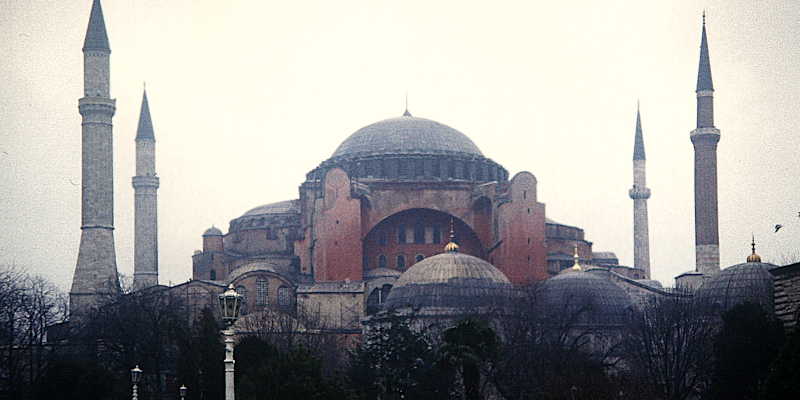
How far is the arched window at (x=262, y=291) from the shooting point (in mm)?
43469

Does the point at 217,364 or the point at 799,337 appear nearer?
the point at 799,337

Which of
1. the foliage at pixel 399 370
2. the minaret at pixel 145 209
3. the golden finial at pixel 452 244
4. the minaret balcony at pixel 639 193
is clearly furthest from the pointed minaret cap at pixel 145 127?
the foliage at pixel 399 370

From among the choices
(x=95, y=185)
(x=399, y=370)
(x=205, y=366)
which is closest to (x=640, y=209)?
(x=95, y=185)

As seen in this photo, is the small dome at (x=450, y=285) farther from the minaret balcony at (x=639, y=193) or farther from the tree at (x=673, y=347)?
the minaret balcony at (x=639, y=193)

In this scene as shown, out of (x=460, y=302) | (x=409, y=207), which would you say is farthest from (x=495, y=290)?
(x=409, y=207)

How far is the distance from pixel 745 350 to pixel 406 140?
26.7 m

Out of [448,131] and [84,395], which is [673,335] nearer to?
[84,395]

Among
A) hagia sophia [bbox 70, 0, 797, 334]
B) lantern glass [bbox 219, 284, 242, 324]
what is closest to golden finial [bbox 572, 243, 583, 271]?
hagia sophia [bbox 70, 0, 797, 334]

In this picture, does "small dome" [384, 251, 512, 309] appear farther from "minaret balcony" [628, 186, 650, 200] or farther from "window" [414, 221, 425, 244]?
"minaret balcony" [628, 186, 650, 200]

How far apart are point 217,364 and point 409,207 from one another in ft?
72.4

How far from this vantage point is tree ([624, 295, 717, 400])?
2997cm

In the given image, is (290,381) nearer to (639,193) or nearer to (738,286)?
(738,286)

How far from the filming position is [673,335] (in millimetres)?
33781

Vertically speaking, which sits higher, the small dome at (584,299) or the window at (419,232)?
the window at (419,232)
